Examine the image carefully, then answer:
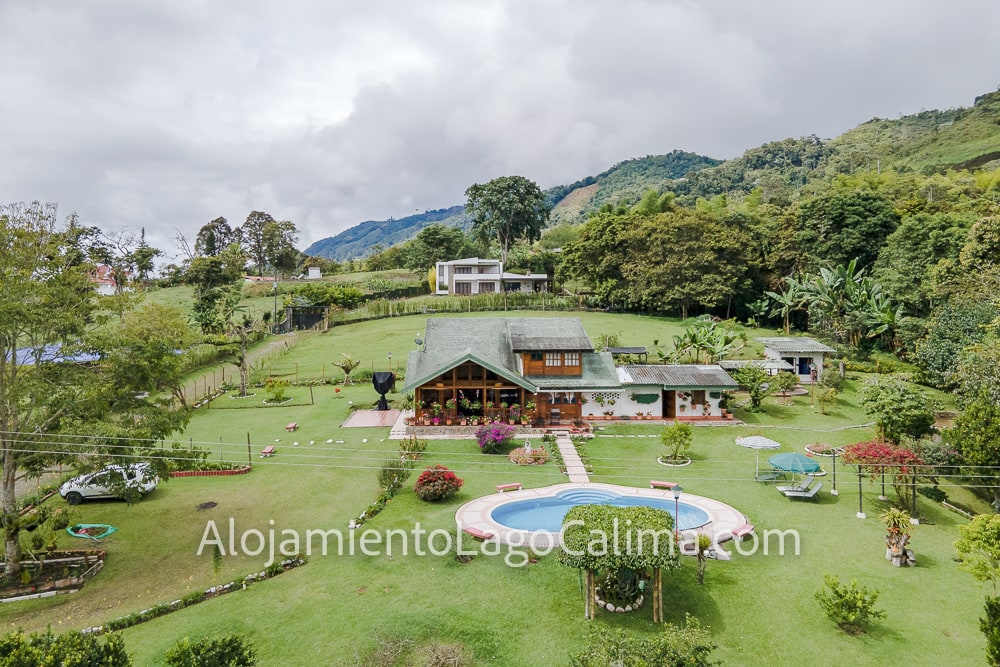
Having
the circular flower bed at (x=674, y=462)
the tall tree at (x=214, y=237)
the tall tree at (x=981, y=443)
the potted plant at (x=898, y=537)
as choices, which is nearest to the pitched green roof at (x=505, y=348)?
the circular flower bed at (x=674, y=462)

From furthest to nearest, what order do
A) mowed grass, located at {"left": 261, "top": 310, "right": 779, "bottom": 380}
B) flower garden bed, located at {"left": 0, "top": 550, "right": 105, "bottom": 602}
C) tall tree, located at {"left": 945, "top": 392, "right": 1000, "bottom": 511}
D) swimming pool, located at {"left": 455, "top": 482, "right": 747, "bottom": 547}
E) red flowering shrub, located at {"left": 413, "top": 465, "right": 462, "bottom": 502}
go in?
1. mowed grass, located at {"left": 261, "top": 310, "right": 779, "bottom": 380}
2. red flowering shrub, located at {"left": 413, "top": 465, "right": 462, "bottom": 502}
3. tall tree, located at {"left": 945, "top": 392, "right": 1000, "bottom": 511}
4. swimming pool, located at {"left": 455, "top": 482, "right": 747, "bottom": 547}
5. flower garden bed, located at {"left": 0, "top": 550, "right": 105, "bottom": 602}

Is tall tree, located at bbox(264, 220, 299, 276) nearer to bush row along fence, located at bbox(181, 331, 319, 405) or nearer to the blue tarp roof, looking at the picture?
bush row along fence, located at bbox(181, 331, 319, 405)

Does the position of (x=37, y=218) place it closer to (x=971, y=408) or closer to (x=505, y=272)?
(x=971, y=408)

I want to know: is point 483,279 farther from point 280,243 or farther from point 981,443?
point 981,443

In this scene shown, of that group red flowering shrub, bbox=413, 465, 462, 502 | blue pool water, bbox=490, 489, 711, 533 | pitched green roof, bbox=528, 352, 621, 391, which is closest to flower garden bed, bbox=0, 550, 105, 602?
red flowering shrub, bbox=413, 465, 462, 502

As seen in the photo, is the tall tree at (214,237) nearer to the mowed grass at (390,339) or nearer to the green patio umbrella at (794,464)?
the mowed grass at (390,339)

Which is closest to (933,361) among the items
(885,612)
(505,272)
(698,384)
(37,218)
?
(698,384)

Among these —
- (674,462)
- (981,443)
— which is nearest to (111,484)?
(674,462)
